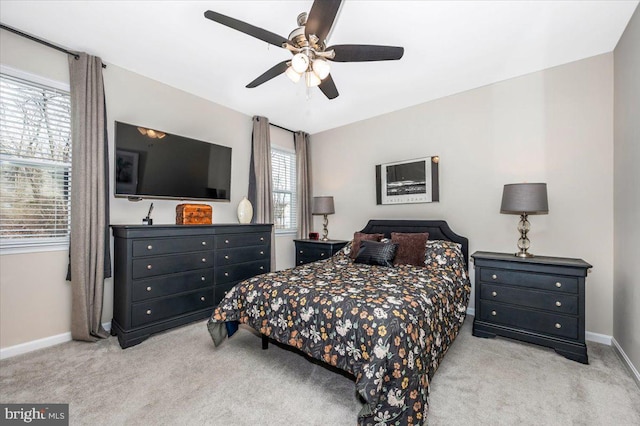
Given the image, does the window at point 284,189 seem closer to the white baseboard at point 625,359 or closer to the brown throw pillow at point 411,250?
the brown throw pillow at point 411,250

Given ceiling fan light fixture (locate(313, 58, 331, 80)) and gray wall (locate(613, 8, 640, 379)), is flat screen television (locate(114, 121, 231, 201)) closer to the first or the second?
ceiling fan light fixture (locate(313, 58, 331, 80))

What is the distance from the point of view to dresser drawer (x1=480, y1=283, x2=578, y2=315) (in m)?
2.39

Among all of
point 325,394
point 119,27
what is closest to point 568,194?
point 325,394

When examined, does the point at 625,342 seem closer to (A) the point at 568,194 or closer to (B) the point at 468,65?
(A) the point at 568,194

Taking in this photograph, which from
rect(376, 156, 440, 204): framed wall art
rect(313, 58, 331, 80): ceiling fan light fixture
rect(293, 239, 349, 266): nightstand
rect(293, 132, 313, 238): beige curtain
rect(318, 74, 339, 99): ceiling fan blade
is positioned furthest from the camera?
rect(293, 132, 313, 238): beige curtain

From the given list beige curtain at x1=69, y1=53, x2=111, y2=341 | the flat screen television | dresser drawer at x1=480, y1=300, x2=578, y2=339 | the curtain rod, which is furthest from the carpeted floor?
the curtain rod

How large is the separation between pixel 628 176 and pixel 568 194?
1.96 feet

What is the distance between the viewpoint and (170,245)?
283cm

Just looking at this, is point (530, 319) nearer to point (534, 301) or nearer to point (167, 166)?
point (534, 301)

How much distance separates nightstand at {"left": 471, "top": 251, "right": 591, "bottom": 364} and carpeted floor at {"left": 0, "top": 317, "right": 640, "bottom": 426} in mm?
142

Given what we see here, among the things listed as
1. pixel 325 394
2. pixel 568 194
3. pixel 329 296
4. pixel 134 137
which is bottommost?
pixel 325 394

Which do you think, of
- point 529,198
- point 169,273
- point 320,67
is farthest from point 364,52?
point 169,273

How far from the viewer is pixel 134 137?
290cm

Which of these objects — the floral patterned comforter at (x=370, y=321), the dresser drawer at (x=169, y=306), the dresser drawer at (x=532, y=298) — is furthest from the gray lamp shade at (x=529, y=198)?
the dresser drawer at (x=169, y=306)
